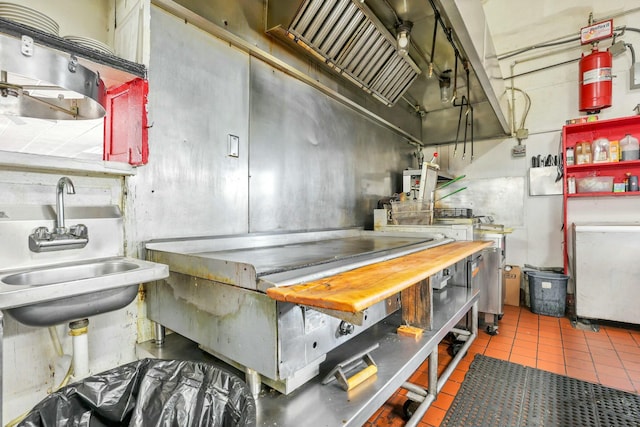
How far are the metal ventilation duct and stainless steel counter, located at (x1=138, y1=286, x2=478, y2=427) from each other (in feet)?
7.00

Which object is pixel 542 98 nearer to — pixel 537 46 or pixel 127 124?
pixel 537 46

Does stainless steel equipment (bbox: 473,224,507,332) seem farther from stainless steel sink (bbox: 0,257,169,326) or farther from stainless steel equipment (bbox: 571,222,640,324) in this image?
stainless steel sink (bbox: 0,257,169,326)

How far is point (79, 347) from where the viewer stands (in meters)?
1.23

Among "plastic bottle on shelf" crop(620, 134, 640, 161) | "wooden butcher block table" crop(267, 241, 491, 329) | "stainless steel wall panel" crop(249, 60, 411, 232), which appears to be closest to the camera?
"wooden butcher block table" crop(267, 241, 491, 329)

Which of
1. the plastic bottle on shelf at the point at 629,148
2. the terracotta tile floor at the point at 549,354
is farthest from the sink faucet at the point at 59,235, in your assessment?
the plastic bottle on shelf at the point at 629,148

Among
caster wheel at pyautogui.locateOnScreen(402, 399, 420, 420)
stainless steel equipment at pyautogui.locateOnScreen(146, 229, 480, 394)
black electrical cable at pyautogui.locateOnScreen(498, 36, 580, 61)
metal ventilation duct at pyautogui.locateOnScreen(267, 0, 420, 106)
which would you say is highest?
black electrical cable at pyautogui.locateOnScreen(498, 36, 580, 61)

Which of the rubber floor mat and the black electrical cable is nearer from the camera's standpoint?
the rubber floor mat

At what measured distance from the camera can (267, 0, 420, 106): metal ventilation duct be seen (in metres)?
2.12

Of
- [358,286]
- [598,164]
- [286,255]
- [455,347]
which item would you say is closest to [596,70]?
[598,164]

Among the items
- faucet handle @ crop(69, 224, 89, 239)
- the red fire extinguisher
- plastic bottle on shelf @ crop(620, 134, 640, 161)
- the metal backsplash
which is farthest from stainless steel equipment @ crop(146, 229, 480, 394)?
the red fire extinguisher

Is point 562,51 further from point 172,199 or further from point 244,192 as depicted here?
point 172,199

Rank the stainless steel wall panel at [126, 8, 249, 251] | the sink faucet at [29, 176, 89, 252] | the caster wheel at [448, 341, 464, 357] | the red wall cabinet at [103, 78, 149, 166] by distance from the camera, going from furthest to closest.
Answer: the caster wheel at [448, 341, 464, 357] < the stainless steel wall panel at [126, 8, 249, 251] < the red wall cabinet at [103, 78, 149, 166] < the sink faucet at [29, 176, 89, 252]

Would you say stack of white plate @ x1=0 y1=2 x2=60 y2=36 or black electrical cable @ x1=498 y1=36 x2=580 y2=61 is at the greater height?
black electrical cable @ x1=498 y1=36 x2=580 y2=61

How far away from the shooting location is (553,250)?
4168 mm
